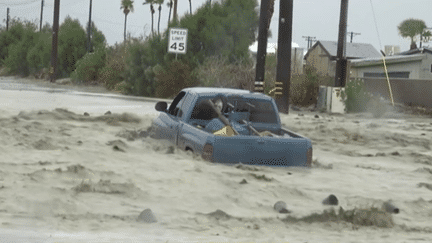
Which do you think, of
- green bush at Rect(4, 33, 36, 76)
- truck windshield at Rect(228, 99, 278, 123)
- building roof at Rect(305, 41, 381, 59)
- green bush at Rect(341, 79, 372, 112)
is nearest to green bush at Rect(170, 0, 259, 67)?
green bush at Rect(341, 79, 372, 112)

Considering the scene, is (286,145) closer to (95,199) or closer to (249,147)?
(249,147)

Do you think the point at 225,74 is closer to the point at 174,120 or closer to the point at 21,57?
the point at 174,120

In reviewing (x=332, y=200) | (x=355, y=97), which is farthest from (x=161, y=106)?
(x=355, y=97)

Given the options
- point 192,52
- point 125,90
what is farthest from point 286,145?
point 125,90

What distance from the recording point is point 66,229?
6172 millimetres

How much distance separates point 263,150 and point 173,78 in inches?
1034

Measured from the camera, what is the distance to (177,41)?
A: 32312 mm

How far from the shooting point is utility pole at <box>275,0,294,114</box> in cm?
2469

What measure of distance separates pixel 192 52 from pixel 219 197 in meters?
28.7

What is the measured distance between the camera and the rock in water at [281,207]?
7.59m

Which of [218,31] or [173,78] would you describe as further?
[218,31]

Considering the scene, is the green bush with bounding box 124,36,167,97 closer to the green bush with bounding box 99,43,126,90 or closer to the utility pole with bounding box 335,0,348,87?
the green bush with bounding box 99,43,126,90

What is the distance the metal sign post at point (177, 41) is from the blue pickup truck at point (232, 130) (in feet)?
66.2

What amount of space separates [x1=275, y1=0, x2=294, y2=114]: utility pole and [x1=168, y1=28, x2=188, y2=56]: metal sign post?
8016mm
